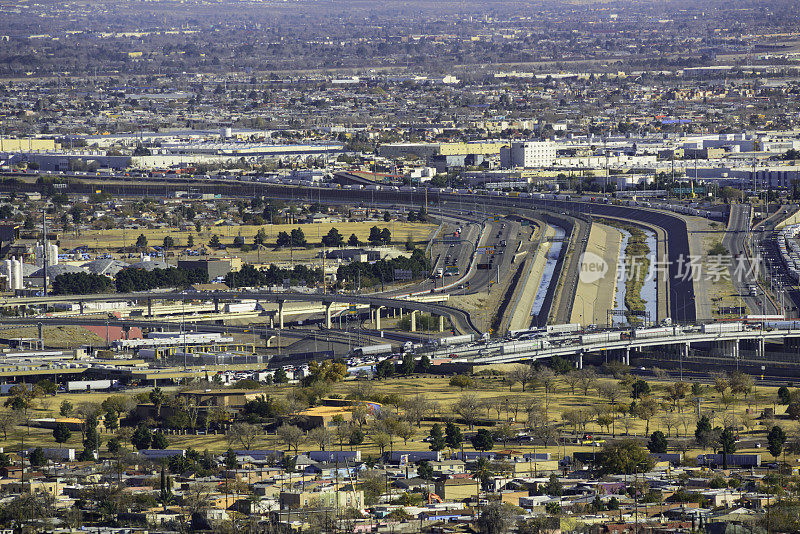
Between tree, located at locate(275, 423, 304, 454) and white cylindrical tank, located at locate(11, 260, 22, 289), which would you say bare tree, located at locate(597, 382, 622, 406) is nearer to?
tree, located at locate(275, 423, 304, 454)

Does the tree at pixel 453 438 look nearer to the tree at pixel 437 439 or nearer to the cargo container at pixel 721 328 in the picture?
the tree at pixel 437 439

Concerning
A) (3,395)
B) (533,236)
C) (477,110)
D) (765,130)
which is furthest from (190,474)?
(477,110)

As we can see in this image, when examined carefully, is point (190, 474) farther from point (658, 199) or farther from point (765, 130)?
point (765, 130)

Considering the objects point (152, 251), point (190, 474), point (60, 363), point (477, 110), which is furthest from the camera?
point (477, 110)

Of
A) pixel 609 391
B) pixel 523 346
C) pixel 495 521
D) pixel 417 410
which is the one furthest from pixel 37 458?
pixel 523 346

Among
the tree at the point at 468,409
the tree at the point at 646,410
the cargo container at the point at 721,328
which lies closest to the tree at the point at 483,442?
the tree at the point at 468,409

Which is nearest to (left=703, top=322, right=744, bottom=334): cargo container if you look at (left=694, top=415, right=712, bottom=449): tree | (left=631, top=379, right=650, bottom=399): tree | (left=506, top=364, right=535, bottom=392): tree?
(left=506, top=364, right=535, bottom=392): tree
